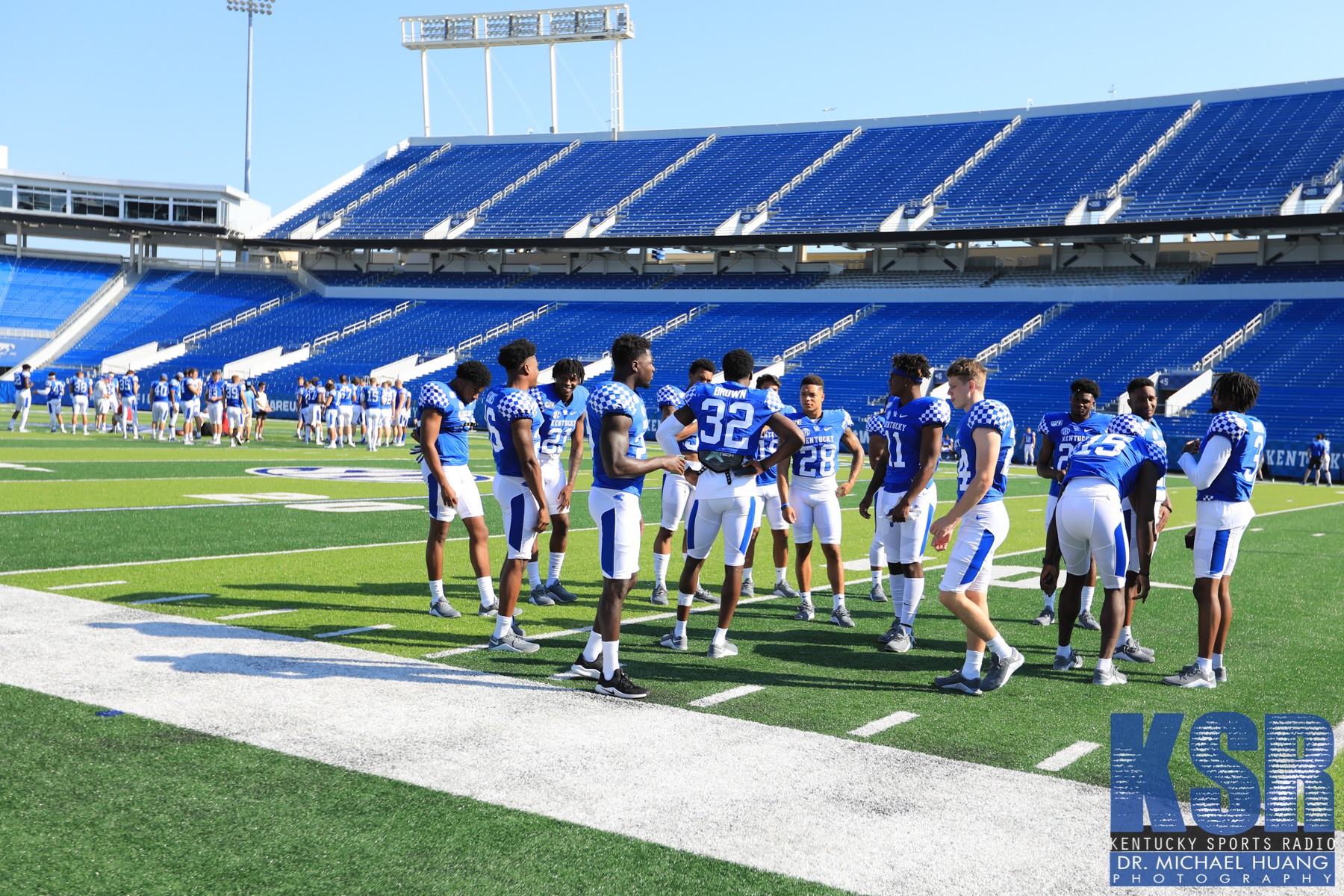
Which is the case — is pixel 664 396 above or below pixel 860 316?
below

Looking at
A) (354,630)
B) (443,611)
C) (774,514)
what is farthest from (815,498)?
(354,630)

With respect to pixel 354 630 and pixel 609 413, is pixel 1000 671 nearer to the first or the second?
pixel 609 413

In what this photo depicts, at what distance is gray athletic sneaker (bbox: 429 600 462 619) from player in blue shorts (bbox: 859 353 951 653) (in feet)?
10.1

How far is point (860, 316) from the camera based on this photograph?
43.4 meters

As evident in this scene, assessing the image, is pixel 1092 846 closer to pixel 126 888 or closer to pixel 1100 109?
pixel 126 888

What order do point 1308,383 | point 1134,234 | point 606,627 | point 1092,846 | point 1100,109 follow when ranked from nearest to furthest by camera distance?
point 1092,846, point 606,627, point 1308,383, point 1134,234, point 1100,109

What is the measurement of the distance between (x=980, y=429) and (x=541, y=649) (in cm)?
307

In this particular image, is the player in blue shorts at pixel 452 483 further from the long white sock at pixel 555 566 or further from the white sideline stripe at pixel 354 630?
the long white sock at pixel 555 566

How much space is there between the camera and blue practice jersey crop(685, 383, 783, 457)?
257 inches

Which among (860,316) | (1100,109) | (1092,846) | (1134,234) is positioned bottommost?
(1092,846)

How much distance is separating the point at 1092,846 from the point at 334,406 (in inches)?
992

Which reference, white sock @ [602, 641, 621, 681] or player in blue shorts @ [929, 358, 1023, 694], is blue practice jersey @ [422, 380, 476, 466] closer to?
white sock @ [602, 641, 621, 681]

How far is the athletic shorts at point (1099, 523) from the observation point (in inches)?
263

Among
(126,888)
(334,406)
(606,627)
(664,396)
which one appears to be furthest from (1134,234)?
(126,888)
